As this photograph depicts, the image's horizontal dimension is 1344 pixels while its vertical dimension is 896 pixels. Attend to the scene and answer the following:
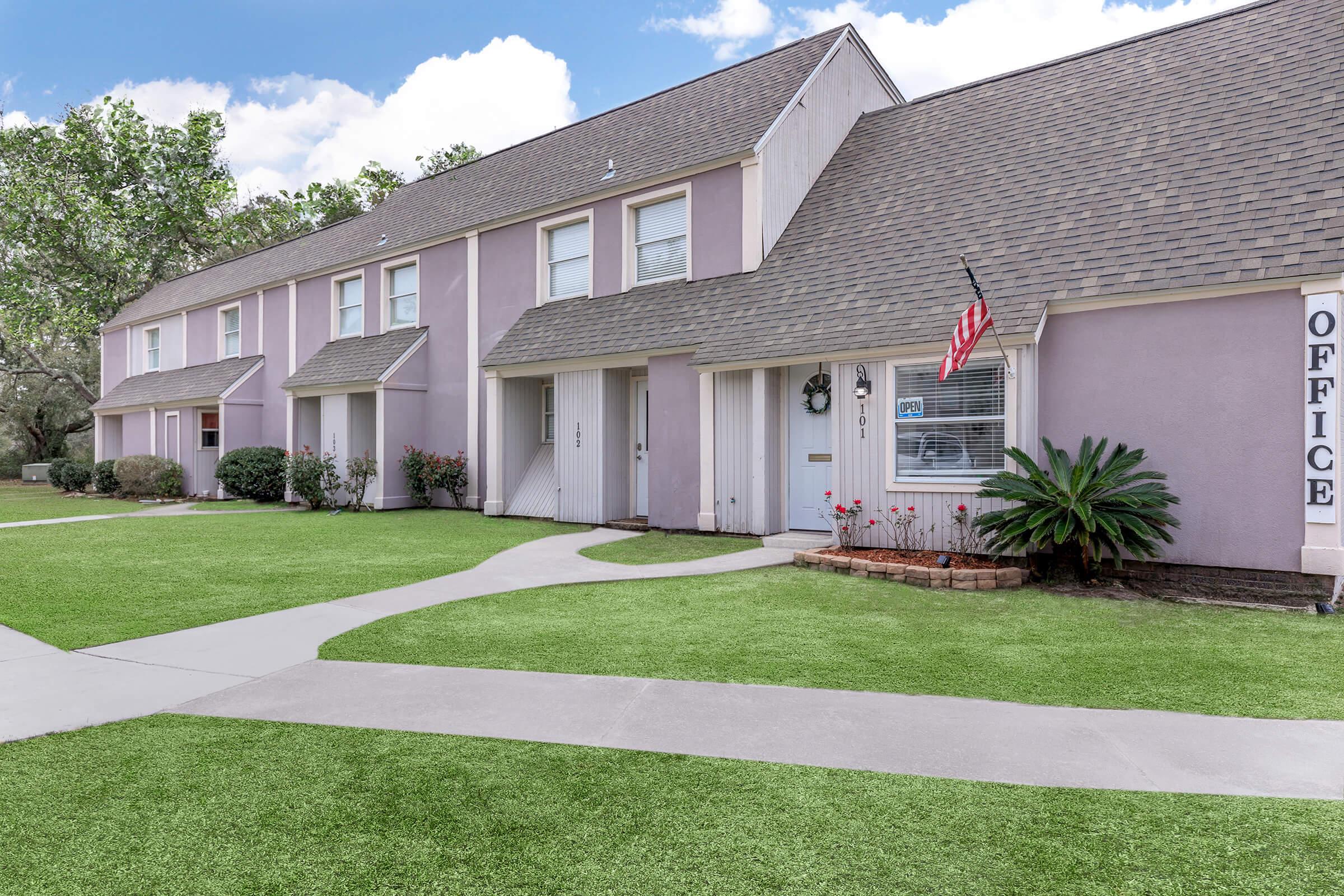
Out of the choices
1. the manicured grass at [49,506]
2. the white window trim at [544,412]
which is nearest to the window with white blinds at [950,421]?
the white window trim at [544,412]

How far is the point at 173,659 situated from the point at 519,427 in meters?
10.5

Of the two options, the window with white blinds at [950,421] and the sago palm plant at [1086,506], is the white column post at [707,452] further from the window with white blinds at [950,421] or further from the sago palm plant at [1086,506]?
the sago palm plant at [1086,506]

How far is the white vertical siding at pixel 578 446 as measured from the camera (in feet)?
44.3

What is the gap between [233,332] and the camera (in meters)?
23.8

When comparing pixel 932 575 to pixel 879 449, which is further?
pixel 879 449

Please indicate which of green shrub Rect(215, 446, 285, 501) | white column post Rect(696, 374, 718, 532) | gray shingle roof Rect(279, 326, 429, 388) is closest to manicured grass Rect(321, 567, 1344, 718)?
white column post Rect(696, 374, 718, 532)

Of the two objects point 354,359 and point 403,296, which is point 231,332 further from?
point 403,296

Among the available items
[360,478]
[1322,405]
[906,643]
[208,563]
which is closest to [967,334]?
[1322,405]

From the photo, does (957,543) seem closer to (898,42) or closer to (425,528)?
(425,528)

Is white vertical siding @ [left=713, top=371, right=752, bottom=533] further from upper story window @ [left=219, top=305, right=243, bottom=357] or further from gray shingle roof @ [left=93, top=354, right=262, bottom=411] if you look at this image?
upper story window @ [left=219, top=305, right=243, bottom=357]

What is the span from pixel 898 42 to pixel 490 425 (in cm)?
1330

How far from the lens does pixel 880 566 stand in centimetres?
857

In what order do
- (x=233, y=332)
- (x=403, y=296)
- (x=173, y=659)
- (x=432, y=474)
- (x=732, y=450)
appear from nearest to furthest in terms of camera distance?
(x=173, y=659), (x=732, y=450), (x=432, y=474), (x=403, y=296), (x=233, y=332)

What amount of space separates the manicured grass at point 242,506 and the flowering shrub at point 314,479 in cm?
84
